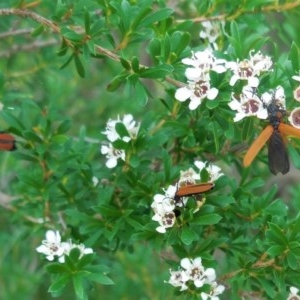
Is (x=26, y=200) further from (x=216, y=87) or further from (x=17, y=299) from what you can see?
(x=17, y=299)

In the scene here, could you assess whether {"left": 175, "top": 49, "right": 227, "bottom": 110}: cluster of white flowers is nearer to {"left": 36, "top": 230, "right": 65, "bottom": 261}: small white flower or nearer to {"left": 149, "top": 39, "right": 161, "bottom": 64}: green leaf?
{"left": 149, "top": 39, "right": 161, "bottom": 64}: green leaf

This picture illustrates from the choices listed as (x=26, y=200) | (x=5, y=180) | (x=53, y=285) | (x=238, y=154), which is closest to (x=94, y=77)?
(x=5, y=180)

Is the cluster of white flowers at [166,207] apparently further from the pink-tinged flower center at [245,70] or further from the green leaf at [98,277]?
the pink-tinged flower center at [245,70]

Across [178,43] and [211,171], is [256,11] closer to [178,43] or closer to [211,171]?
[178,43]

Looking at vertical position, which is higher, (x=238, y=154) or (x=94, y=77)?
(x=238, y=154)

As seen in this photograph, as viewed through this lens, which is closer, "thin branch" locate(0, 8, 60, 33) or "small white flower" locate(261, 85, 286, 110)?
"small white flower" locate(261, 85, 286, 110)

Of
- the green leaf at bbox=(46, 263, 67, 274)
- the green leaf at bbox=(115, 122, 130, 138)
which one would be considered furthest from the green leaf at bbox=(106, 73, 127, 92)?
the green leaf at bbox=(46, 263, 67, 274)

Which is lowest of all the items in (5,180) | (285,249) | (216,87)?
(5,180)

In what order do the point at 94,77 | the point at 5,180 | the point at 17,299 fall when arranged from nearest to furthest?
Result: the point at 17,299 → the point at 5,180 → the point at 94,77
